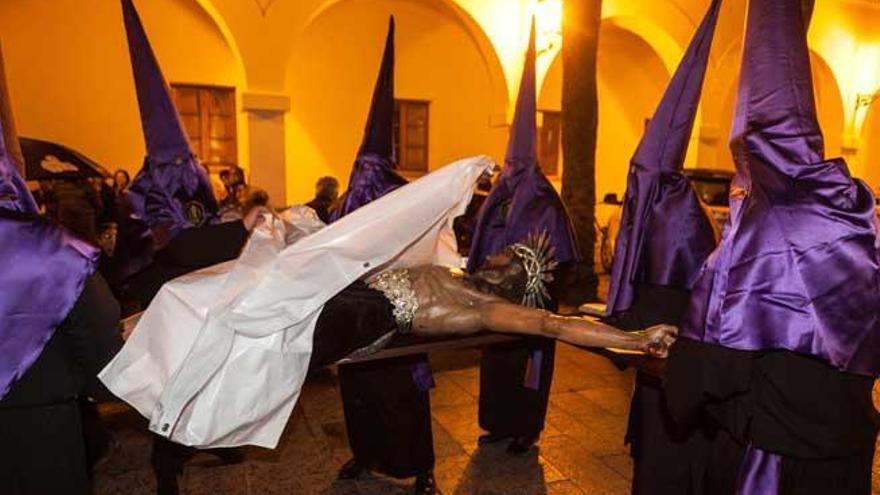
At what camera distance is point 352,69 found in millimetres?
11164

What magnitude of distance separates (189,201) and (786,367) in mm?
3072

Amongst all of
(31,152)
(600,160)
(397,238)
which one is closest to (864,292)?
(397,238)

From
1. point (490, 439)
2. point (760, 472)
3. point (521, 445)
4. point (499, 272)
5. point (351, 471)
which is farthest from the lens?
point (490, 439)

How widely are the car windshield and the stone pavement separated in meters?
4.99

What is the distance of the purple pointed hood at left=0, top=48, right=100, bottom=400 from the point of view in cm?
204

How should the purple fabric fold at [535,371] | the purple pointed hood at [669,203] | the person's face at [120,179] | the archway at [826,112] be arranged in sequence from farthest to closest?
the archway at [826,112], the person's face at [120,179], the purple fabric fold at [535,371], the purple pointed hood at [669,203]

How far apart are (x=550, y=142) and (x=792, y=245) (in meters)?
11.7

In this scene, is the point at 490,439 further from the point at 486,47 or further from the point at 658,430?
the point at 486,47

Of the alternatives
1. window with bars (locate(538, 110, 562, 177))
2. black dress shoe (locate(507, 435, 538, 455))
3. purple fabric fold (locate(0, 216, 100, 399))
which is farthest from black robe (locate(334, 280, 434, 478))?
window with bars (locate(538, 110, 562, 177))

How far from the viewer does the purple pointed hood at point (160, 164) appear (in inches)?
143

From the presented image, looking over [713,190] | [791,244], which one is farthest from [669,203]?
[713,190]

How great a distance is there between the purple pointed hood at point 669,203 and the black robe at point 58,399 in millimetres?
2129

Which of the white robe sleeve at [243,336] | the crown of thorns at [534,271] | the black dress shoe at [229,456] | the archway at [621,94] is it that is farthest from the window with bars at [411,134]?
the white robe sleeve at [243,336]

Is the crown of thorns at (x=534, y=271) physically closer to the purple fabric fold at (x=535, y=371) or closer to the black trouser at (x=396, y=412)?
the black trouser at (x=396, y=412)
